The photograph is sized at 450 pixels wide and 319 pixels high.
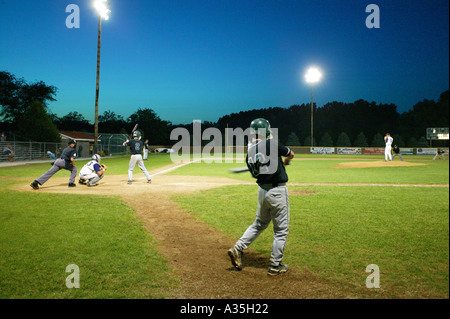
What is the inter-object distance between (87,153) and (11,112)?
26820mm

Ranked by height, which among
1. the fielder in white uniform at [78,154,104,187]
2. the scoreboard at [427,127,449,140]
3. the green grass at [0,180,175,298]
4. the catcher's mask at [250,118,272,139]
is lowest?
the green grass at [0,180,175,298]

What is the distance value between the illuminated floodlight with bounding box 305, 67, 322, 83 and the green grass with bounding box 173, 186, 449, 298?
118 ft

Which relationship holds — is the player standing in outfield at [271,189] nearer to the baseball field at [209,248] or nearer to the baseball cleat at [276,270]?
the baseball cleat at [276,270]

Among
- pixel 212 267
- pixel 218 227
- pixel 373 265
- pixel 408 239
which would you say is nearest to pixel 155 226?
pixel 218 227

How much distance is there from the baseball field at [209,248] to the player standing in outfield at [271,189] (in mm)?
285

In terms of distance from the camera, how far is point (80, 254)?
188 inches

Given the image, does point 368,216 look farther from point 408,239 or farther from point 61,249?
point 61,249

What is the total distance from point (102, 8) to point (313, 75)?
102 feet

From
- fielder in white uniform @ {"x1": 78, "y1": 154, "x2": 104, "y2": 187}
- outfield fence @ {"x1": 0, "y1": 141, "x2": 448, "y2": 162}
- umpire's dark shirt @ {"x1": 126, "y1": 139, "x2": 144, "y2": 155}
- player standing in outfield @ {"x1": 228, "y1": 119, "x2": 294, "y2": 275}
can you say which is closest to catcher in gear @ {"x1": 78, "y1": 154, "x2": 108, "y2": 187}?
fielder in white uniform @ {"x1": 78, "y1": 154, "x2": 104, "y2": 187}

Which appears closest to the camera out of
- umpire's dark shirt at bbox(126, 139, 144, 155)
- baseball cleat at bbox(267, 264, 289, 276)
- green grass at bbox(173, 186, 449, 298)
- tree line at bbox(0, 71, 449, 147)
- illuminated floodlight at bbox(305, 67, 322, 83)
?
green grass at bbox(173, 186, 449, 298)

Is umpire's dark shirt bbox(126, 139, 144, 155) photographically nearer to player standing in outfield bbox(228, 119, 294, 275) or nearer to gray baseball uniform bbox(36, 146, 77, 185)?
gray baseball uniform bbox(36, 146, 77, 185)

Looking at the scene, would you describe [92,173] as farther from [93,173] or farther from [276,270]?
[276,270]

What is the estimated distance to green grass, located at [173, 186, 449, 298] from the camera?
400 cm

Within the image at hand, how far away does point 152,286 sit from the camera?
375 cm
